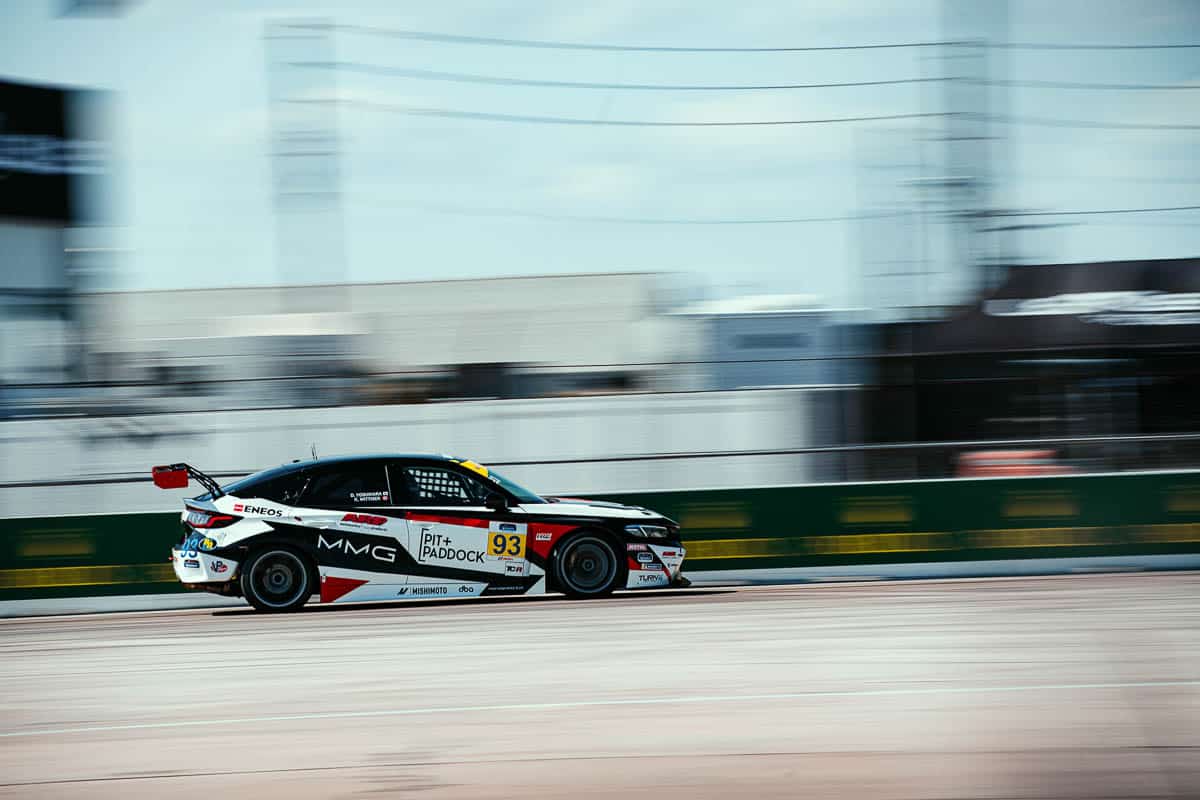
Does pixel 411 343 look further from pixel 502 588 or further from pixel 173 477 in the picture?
pixel 502 588

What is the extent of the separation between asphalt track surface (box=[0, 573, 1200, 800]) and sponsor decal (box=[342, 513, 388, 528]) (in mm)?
1079

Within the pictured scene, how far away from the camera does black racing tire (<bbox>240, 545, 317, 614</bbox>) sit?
12.2m

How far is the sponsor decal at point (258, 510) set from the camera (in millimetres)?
12234

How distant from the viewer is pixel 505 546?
12.3 meters

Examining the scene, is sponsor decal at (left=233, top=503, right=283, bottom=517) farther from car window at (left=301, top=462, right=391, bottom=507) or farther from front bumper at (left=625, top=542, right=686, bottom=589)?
front bumper at (left=625, top=542, right=686, bottom=589)

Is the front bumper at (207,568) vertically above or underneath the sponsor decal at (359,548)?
underneath

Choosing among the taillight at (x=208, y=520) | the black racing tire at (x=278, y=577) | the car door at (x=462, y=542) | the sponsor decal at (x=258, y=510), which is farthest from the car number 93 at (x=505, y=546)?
the taillight at (x=208, y=520)

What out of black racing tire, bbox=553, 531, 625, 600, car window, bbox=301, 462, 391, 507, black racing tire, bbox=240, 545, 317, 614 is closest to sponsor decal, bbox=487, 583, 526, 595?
black racing tire, bbox=553, 531, 625, 600

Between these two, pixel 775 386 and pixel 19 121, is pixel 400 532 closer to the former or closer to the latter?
pixel 775 386

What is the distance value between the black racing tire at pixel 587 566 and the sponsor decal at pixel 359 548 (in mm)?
1469

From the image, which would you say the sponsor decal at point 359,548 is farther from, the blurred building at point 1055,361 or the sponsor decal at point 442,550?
the blurred building at point 1055,361

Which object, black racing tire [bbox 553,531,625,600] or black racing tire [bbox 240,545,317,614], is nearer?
black racing tire [bbox 240,545,317,614]

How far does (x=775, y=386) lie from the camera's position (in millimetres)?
17141

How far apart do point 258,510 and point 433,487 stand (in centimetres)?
155
